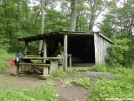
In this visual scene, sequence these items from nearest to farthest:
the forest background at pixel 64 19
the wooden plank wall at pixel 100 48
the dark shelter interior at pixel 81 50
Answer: the wooden plank wall at pixel 100 48, the dark shelter interior at pixel 81 50, the forest background at pixel 64 19

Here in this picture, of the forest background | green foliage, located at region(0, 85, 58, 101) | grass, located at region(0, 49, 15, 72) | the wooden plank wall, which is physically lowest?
green foliage, located at region(0, 85, 58, 101)

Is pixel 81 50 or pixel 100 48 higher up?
pixel 100 48

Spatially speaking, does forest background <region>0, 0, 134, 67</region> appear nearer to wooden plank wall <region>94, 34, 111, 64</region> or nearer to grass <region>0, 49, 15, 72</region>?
grass <region>0, 49, 15, 72</region>

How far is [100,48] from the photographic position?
11219 mm

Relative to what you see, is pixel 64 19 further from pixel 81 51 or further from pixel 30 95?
pixel 30 95

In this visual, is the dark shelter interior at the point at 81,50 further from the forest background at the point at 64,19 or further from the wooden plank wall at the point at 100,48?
the forest background at the point at 64,19

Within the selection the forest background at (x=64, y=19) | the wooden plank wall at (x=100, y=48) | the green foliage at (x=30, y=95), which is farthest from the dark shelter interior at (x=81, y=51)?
the green foliage at (x=30, y=95)

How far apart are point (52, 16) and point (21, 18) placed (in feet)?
14.9

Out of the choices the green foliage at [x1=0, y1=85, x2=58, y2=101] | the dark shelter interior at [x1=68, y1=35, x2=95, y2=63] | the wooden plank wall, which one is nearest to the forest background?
the dark shelter interior at [x1=68, y1=35, x2=95, y2=63]

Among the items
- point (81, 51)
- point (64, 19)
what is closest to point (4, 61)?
point (81, 51)

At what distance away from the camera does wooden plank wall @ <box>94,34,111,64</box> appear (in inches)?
418

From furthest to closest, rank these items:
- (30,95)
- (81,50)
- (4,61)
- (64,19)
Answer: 1. (64,19)
2. (81,50)
3. (4,61)
4. (30,95)

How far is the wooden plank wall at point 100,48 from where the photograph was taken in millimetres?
10630

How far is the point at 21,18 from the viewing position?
2334 centimetres
